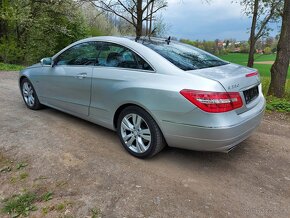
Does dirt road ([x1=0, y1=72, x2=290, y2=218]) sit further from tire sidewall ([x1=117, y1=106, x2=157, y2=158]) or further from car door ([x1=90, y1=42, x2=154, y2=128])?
Result: car door ([x1=90, y1=42, x2=154, y2=128])

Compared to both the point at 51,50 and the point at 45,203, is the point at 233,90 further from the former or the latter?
the point at 51,50

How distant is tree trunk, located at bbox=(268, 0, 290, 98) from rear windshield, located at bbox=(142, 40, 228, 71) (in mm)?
3275

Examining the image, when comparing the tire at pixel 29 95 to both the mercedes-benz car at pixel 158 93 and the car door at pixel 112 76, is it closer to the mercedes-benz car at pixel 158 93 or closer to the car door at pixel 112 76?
the mercedes-benz car at pixel 158 93

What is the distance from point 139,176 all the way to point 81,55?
7.29 ft

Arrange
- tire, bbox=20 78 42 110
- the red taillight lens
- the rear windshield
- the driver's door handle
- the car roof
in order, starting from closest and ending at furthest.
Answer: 1. the red taillight lens
2. the car roof
3. the rear windshield
4. the driver's door handle
5. tire, bbox=20 78 42 110

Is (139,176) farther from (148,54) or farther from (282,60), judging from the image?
(282,60)

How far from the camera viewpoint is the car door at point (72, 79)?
4.02m

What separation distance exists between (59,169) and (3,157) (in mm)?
845

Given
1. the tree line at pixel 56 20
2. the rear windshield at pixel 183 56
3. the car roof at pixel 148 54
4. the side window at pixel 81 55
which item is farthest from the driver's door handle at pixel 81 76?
the tree line at pixel 56 20

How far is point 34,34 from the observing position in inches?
703

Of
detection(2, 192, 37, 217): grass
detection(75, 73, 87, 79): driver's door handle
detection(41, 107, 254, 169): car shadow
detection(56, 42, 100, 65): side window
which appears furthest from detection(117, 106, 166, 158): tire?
detection(2, 192, 37, 217): grass

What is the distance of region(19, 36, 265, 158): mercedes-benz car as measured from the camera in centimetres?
286

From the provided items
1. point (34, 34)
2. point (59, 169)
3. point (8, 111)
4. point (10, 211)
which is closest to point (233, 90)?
point (59, 169)

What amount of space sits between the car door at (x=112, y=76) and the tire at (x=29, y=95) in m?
1.76
